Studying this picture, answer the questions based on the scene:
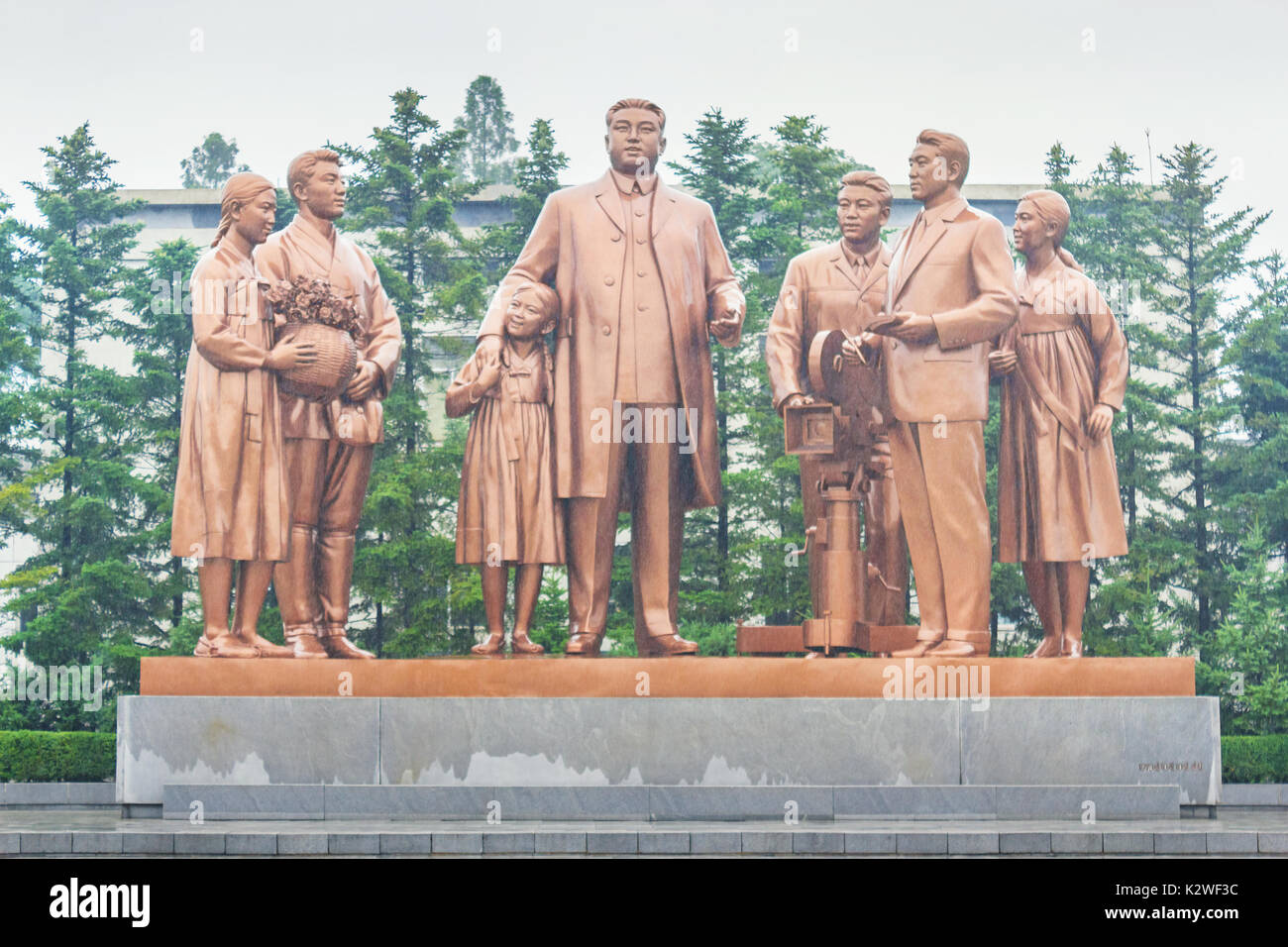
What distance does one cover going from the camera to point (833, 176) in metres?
24.1

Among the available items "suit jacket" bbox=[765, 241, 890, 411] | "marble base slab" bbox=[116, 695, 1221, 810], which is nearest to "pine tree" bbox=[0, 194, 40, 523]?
"marble base slab" bbox=[116, 695, 1221, 810]

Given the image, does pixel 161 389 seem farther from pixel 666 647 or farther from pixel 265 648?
pixel 666 647

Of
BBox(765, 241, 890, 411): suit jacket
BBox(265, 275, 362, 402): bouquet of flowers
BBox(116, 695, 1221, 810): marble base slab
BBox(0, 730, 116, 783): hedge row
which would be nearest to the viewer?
BBox(116, 695, 1221, 810): marble base slab

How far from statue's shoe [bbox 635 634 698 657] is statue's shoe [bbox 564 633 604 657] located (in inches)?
11.7

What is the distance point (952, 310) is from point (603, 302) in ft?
7.96

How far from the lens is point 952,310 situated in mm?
12477

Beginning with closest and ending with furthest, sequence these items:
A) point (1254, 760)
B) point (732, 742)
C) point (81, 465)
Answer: point (732, 742) → point (1254, 760) → point (81, 465)

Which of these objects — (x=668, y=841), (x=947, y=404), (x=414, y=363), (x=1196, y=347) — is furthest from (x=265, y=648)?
(x=1196, y=347)

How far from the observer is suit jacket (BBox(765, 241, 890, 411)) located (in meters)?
13.3

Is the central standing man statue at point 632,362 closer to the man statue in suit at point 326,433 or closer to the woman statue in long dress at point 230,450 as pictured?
the man statue in suit at point 326,433

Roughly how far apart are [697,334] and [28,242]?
1474cm

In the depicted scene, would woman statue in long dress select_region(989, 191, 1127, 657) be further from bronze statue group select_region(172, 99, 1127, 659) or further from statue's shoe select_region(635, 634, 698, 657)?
statue's shoe select_region(635, 634, 698, 657)

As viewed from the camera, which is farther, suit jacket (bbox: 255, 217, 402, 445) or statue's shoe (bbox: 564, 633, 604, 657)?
suit jacket (bbox: 255, 217, 402, 445)
